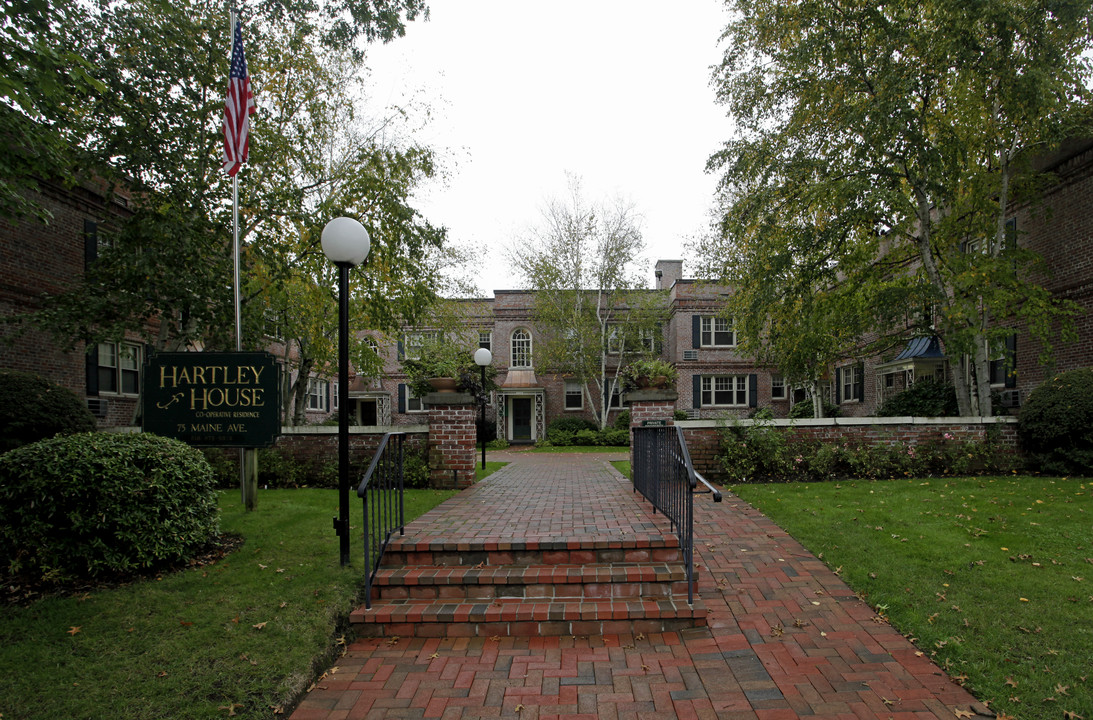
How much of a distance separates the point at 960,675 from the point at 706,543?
2.73m

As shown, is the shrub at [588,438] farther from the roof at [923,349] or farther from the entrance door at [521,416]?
the roof at [923,349]

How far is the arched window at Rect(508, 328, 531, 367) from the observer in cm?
2723

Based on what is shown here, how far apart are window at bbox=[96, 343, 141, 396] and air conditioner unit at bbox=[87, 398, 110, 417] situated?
386 mm

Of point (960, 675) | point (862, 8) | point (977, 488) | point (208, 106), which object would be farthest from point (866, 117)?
point (208, 106)

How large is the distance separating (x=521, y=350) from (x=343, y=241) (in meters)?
22.4

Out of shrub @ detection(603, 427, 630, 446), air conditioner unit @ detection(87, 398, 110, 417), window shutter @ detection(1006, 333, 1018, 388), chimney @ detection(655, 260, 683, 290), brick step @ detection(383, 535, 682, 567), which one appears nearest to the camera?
brick step @ detection(383, 535, 682, 567)

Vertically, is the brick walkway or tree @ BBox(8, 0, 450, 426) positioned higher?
tree @ BBox(8, 0, 450, 426)

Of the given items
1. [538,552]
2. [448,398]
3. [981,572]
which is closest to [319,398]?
[448,398]

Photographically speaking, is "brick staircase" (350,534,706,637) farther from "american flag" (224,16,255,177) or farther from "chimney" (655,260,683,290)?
"chimney" (655,260,683,290)

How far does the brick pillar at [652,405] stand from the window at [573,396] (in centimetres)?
1711

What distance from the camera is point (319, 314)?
1266 centimetres

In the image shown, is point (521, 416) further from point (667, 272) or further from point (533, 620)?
point (533, 620)

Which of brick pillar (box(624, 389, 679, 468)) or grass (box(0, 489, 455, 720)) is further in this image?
brick pillar (box(624, 389, 679, 468))

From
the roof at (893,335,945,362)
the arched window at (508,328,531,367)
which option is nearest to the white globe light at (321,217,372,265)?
the roof at (893,335,945,362)
